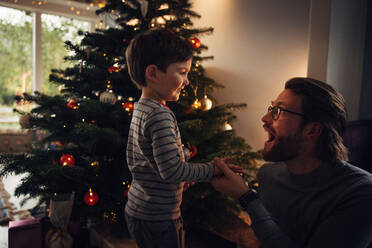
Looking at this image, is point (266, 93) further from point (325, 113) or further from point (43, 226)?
point (43, 226)

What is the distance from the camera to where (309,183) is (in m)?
0.99

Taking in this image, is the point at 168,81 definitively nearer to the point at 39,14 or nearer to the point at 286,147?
the point at 286,147

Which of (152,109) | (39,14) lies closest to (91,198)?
(152,109)

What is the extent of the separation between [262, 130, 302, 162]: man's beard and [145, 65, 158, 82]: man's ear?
0.52 metres

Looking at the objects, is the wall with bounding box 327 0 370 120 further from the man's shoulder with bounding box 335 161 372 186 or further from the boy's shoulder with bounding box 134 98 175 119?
the boy's shoulder with bounding box 134 98 175 119

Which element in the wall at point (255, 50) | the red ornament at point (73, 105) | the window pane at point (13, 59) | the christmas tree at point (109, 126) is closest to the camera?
the christmas tree at point (109, 126)

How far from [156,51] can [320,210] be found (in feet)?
2.58

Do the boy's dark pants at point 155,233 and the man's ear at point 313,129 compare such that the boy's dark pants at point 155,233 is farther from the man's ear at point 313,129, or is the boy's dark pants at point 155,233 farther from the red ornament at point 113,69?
the red ornament at point 113,69

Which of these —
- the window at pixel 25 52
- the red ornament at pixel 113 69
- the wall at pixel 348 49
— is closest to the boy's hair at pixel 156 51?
the red ornament at pixel 113 69

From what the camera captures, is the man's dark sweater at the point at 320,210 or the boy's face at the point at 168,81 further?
the boy's face at the point at 168,81

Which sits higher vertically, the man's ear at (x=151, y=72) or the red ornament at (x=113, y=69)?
the red ornament at (x=113, y=69)

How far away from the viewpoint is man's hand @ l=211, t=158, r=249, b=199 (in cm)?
96

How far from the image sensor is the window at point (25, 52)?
4781mm

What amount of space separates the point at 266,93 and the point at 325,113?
1.60 m
